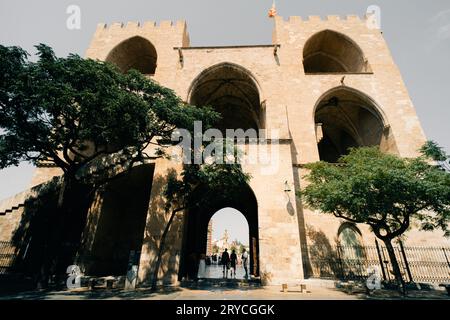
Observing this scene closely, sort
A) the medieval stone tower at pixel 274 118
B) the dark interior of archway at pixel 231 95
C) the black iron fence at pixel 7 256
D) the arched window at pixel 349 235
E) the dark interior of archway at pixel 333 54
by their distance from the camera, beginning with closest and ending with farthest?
1. the medieval stone tower at pixel 274 118
2. the black iron fence at pixel 7 256
3. the arched window at pixel 349 235
4. the dark interior of archway at pixel 231 95
5. the dark interior of archway at pixel 333 54

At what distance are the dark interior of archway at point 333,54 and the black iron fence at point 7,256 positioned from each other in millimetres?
22624

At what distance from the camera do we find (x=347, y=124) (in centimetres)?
1859

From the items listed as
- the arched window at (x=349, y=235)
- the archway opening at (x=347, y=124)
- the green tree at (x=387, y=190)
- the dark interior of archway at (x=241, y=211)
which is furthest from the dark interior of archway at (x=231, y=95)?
the green tree at (x=387, y=190)

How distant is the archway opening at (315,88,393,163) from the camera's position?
1573 cm

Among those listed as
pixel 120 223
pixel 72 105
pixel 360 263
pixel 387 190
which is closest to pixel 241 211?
pixel 120 223

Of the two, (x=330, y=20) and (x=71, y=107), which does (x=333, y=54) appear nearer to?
(x=330, y=20)

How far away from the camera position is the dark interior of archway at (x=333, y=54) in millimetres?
18125

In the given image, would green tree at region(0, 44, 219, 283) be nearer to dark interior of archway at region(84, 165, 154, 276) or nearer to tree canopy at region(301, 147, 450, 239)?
dark interior of archway at region(84, 165, 154, 276)

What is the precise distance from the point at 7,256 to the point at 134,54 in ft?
53.0

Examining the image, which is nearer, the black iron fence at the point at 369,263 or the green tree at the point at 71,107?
the green tree at the point at 71,107

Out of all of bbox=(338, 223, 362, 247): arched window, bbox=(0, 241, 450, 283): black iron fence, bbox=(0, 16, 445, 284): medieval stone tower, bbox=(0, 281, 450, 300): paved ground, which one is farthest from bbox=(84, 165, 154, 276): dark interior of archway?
bbox=(338, 223, 362, 247): arched window

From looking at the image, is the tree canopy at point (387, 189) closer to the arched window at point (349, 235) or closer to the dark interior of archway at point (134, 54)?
the arched window at point (349, 235)

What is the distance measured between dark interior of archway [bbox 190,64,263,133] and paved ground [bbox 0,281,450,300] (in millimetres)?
10901

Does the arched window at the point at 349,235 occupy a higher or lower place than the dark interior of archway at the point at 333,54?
lower
